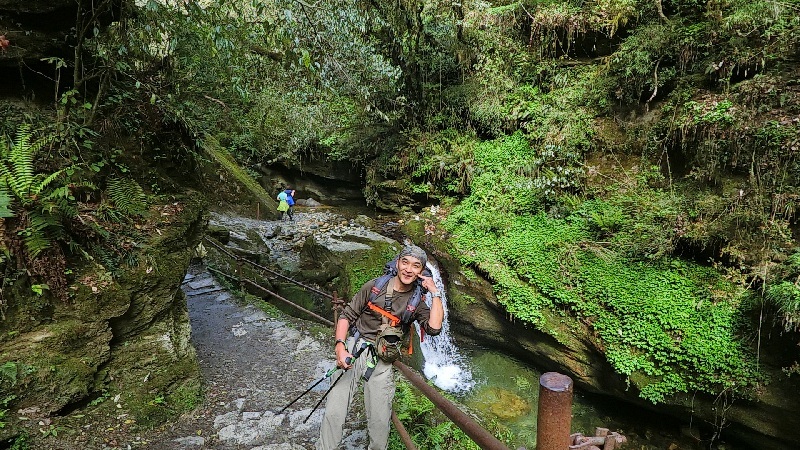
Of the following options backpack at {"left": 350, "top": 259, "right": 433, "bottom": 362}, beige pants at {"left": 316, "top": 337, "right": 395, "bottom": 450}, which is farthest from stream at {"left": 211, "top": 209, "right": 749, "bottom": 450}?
backpack at {"left": 350, "top": 259, "right": 433, "bottom": 362}

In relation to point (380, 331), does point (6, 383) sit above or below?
below

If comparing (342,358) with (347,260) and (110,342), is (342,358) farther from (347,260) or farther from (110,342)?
(347,260)

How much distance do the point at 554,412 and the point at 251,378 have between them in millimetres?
5318

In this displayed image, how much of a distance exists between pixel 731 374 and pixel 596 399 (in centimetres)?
262

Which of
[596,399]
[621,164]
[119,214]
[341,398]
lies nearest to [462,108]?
[621,164]

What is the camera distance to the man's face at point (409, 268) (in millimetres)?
3113

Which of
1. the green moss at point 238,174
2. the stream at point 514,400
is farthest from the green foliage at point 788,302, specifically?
the green moss at point 238,174

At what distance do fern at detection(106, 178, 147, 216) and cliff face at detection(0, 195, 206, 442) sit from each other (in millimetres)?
213

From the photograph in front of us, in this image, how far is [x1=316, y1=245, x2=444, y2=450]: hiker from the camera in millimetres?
3133

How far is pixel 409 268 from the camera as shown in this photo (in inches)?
123

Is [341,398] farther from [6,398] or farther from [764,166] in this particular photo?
[764,166]

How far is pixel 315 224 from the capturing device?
15250 mm

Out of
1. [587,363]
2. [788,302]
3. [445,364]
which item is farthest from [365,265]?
[788,302]

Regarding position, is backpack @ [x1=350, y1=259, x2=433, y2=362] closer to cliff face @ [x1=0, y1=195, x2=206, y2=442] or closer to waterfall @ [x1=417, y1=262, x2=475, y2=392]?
cliff face @ [x1=0, y1=195, x2=206, y2=442]
